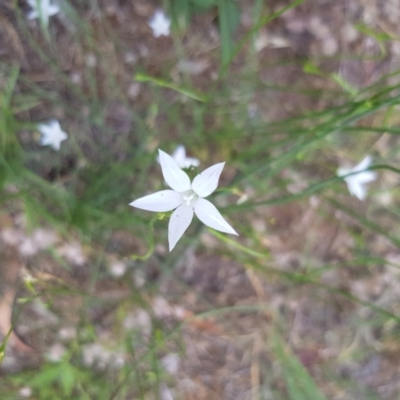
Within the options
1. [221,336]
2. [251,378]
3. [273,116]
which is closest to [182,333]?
[221,336]

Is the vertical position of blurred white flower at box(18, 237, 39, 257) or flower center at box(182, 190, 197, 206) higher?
blurred white flower at box(18, 237, 39, 257)

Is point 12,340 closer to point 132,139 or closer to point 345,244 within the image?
point 132,139

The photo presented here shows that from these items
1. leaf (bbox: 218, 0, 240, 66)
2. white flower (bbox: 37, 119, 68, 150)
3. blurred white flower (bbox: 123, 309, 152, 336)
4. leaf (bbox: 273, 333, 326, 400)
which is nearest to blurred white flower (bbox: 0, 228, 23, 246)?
white flower (bbox: 37, 119, 68, 150)

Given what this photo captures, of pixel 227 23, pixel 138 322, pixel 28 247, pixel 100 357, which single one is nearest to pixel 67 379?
pixel 100 357

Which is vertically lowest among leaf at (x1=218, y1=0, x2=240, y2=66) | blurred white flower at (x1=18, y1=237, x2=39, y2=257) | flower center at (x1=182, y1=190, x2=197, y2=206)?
flower center at (x1=182, y1=190, x2=197, y2=206)

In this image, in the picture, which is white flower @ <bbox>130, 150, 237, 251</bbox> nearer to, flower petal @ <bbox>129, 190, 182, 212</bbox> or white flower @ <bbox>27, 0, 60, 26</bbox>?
flower petal @ <bbox>129, 190, 182, 212</bbox>

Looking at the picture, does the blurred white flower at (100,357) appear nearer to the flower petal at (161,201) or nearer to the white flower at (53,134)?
the white flower at (53,134)

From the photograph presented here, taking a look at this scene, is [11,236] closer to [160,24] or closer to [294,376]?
[160,24]

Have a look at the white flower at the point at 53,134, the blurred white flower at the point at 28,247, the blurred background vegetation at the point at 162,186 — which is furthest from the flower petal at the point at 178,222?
the blurred white flower at the point at 28,247
